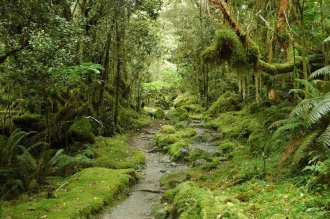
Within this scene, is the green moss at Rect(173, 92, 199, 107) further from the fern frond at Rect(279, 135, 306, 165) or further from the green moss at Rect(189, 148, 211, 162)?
the fern frond at Rect(279, 135, 306, 165)

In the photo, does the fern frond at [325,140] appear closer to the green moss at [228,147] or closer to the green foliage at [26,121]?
the green moss at [228,147]

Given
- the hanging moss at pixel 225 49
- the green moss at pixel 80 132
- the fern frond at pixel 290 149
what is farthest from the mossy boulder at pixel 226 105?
the fern frond at pixel 290 149

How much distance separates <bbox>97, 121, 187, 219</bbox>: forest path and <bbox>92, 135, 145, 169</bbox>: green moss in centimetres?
45

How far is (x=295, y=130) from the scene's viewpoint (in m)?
8.96

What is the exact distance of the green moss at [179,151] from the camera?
43.7 feet

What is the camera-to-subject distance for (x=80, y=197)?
342 inches

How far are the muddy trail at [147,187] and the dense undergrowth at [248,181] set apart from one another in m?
0.33

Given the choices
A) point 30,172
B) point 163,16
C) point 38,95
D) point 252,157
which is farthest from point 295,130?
point 163,16

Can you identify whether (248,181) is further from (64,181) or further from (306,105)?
(64,181)

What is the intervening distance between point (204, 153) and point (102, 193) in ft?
15.4

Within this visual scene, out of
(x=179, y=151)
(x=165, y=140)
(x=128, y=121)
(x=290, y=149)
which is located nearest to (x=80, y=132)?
(x=165, y=140)

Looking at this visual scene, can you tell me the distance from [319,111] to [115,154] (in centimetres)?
832

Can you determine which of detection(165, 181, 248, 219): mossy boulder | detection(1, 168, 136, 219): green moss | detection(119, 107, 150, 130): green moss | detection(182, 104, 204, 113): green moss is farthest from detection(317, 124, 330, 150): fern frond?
detection(182, 104, 204, 113): green moss

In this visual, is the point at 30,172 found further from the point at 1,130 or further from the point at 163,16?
the point at 163,16
